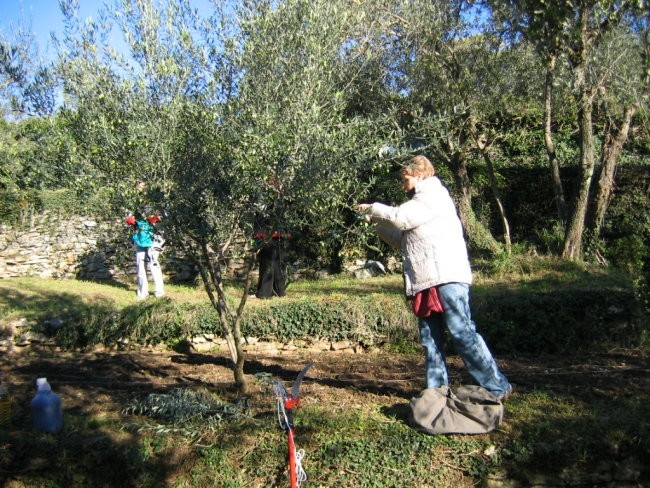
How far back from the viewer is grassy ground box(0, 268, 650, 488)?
15.2 feet

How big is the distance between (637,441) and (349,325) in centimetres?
452

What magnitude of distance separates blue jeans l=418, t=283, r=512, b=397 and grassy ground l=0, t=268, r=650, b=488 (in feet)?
1.30

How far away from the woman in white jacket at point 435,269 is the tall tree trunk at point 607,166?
7.62 metres

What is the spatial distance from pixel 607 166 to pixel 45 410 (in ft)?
33.5

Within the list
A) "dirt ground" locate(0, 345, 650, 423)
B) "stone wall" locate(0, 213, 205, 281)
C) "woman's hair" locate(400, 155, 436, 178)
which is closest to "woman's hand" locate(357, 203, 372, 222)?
"woman's hair" locate(400, 155, 436, 178)

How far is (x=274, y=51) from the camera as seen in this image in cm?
522

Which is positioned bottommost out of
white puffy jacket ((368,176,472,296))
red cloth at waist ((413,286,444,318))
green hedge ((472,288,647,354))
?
green hedge ((472,288,647,354))

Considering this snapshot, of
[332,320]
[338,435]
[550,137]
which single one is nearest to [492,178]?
[550,137]

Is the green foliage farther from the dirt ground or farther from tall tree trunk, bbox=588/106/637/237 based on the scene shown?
tall tree trunk, bbox=588/106/637/237

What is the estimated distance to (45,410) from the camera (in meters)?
5.43

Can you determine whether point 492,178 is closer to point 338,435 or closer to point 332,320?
point 332,320

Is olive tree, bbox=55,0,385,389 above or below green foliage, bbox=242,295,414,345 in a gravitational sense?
above

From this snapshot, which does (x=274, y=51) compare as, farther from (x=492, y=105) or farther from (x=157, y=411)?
(x=492, y=105)

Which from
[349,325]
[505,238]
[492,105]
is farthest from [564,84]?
[349,325]
